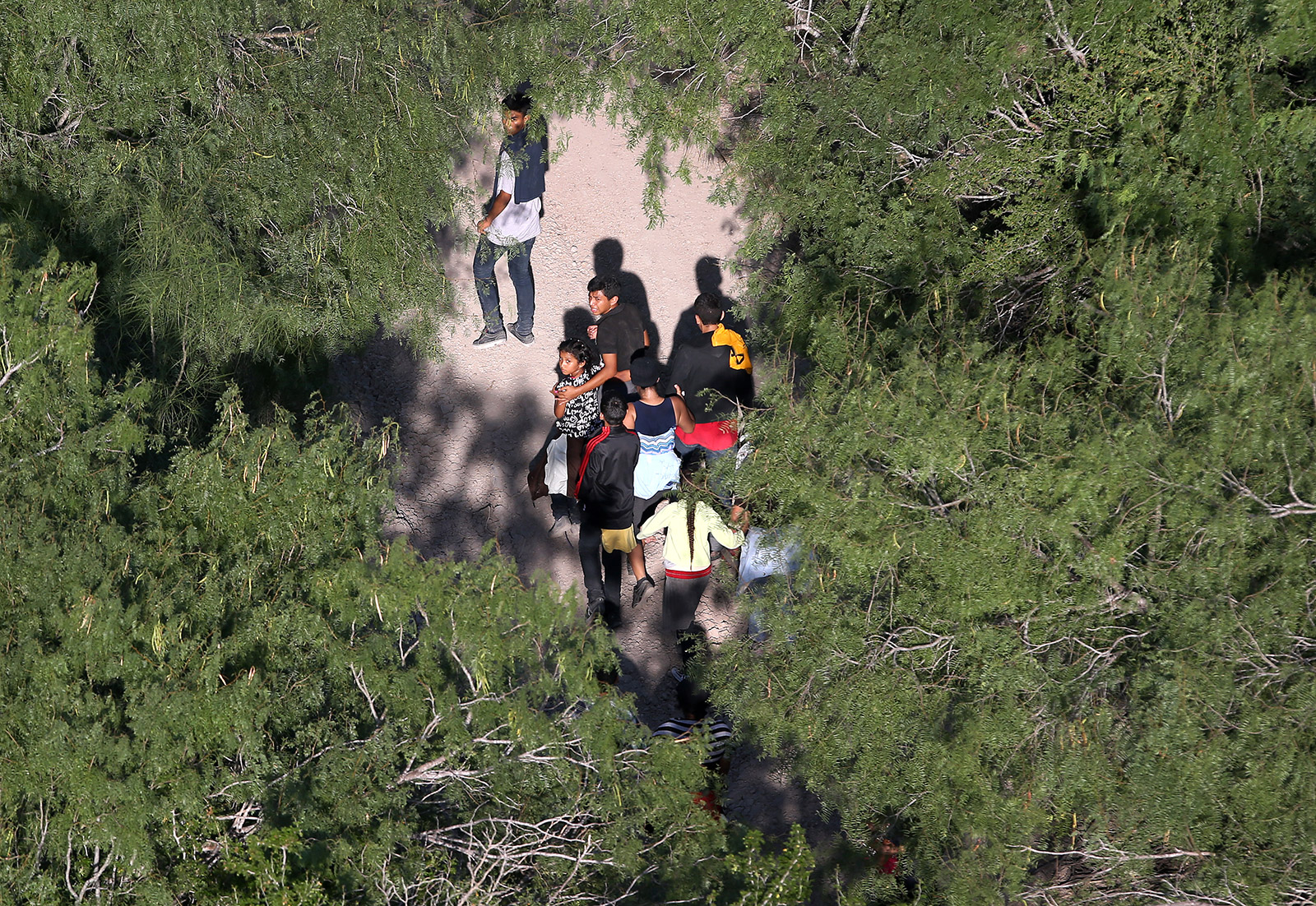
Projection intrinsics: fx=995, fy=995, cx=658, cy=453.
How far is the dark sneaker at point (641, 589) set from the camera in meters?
7.95

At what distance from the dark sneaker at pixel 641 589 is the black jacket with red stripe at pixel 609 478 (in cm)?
104

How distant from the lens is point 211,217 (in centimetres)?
741

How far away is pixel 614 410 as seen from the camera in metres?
6.67

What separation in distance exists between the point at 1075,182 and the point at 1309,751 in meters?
3.88

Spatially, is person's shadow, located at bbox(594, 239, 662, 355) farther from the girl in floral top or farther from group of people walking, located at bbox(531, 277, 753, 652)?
the girl in floral top

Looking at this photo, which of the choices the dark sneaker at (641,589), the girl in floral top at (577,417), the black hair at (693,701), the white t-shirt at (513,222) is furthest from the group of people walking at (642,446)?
the white t-shirt at (513,222)

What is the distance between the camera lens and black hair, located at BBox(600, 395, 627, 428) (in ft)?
21.9

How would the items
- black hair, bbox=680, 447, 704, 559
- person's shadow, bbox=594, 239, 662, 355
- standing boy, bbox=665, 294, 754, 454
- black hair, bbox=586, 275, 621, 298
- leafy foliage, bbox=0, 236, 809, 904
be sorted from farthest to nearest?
person's shadow, bbox=594, 239, 662, 355
black hair, bbox=586, 275, 621, 298
standing boy, bbox=665, 294, 754, 454
black hair, bbox=680, 447, 704, 559
leafy foliage, bbox=0, 236, 809, 904

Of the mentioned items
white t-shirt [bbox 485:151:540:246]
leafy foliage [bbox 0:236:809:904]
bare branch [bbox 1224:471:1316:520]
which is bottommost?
leafy foliage [bbox 0:236:809:904]

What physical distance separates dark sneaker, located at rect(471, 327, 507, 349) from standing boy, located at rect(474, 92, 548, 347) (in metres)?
0.69

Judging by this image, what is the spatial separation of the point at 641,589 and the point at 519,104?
13.1 ft

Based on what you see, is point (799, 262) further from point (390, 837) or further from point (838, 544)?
point (390, 837)

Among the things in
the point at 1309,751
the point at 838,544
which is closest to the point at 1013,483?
the point at 838,544

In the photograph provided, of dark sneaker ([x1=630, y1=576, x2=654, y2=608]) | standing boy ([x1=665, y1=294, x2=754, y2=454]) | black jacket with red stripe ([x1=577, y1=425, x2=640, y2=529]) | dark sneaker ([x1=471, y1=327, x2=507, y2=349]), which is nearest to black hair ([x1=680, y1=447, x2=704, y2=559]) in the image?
standing boy ([x1=665, y1=294, x2=754, y2=454])
